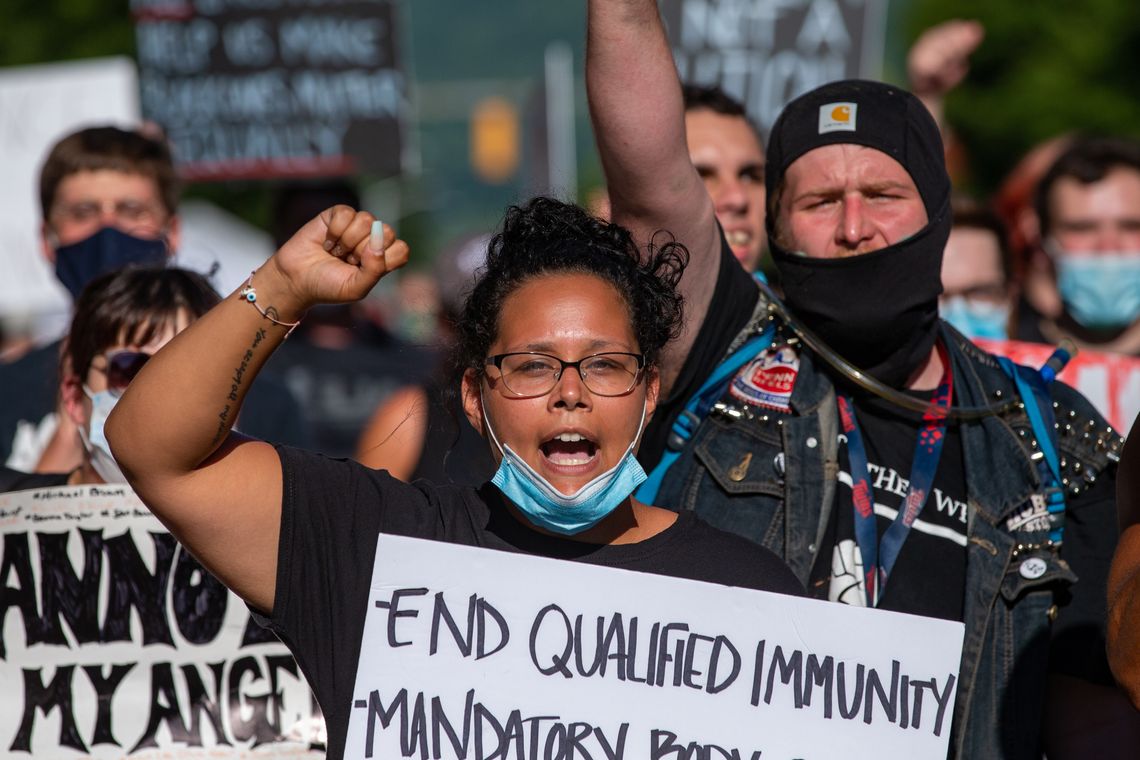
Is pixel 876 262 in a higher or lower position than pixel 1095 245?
lower

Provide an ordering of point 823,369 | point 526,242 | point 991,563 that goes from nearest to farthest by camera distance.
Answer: point 526,242, point 991,563, point 823,369

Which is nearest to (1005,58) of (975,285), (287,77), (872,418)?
(287,77)

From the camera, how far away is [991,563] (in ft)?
9.80

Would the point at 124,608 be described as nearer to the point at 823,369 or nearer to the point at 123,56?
the point at 823,369

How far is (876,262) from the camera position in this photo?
124 inches

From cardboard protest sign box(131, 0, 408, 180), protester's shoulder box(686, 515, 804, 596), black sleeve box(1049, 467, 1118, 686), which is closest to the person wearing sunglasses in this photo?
protester's shoulder box(686, 515, 804, 596)

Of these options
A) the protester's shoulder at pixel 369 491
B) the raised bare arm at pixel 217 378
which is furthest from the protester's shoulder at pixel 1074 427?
the raised bare arm at pixel 217 378

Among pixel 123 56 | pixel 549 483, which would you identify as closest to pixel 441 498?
pixel 549 483

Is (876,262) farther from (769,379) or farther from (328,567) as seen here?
(328,567)

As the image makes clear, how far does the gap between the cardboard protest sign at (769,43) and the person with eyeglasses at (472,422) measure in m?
3.99

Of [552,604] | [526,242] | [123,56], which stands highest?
[123,56]

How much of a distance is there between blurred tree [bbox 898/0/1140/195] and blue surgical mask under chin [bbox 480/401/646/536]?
2313cm

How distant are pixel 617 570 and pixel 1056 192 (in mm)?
3654

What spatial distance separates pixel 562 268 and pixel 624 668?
709mm
